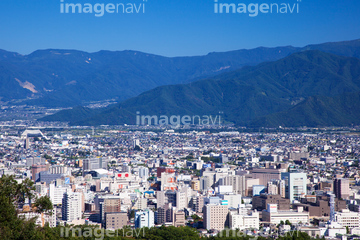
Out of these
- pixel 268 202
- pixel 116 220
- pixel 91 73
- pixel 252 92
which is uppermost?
pixel 91 73

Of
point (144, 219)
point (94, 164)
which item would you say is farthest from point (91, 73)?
point (144, 219)

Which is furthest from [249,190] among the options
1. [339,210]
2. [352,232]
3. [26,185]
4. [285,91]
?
[285,91]

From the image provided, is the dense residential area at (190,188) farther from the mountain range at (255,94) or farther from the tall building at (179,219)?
the mountain range at (255,94)

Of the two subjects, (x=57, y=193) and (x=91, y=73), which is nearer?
(x=57, y=193)

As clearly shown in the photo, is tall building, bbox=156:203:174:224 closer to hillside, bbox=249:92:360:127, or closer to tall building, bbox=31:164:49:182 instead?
tall building, bbox=31:164:49:182

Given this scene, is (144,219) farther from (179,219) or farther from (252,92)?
A: (252,92)

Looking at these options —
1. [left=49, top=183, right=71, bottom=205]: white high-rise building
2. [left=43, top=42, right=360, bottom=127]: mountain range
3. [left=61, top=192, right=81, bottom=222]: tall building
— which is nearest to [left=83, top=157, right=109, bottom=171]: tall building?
[left=49, top=183, right=71, bottom=205]: white high-rise building

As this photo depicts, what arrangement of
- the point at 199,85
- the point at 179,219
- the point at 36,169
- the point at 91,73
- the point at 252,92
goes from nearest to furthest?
the point at 179,219
the point at 36,169
the point at 252,92
the point at 199,85
the point at 91,73
